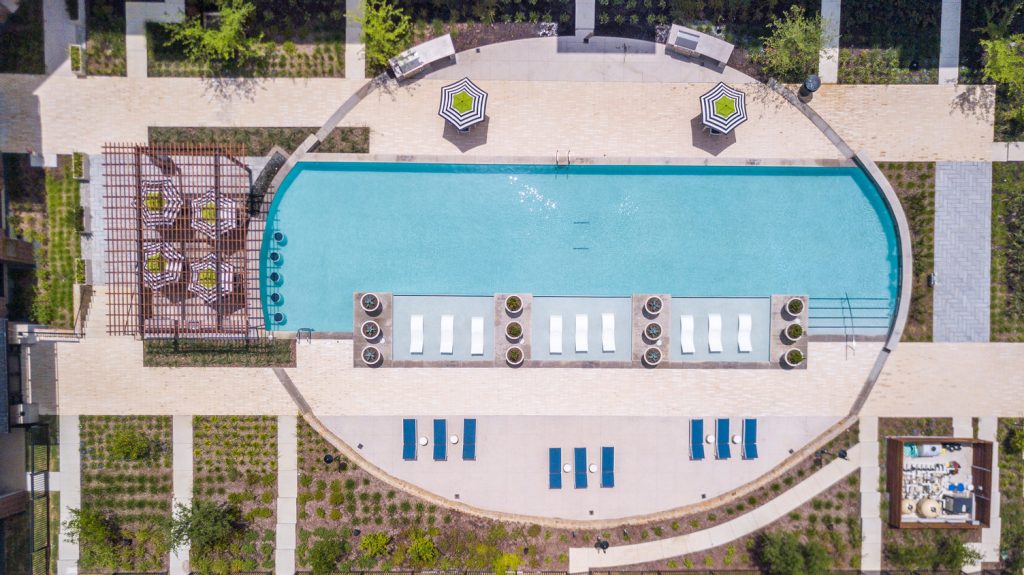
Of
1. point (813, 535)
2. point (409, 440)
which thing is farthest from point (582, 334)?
point (813, 535)

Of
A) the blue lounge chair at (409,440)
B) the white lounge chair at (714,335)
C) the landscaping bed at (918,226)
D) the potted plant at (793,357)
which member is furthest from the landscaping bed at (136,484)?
the landscaping bed at (918,226)

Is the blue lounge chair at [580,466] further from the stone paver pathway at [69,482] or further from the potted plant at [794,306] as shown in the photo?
the stone paver pathway at [69,482]

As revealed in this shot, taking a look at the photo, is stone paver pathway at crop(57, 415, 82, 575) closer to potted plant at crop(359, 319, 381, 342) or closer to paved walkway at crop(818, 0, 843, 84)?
potted plant at crop(359, 319, 381, 342)

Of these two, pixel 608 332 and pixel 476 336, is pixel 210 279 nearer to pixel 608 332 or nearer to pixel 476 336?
pixel 476 336

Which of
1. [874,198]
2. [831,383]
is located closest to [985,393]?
[831,383]

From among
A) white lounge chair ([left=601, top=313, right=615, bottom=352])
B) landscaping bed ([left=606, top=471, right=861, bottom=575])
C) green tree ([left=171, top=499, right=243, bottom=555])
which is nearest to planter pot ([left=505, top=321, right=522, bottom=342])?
white lounge chair ([left=601, top=313, right=615, bottom=352])

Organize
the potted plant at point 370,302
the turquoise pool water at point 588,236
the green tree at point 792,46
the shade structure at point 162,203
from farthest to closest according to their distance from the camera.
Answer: the turquoise pool water at point 588,236
the potted plant at point 370,302
the green tree at point 792,46
the shade structure at point 162,203
